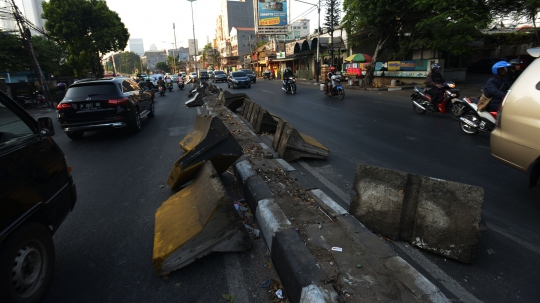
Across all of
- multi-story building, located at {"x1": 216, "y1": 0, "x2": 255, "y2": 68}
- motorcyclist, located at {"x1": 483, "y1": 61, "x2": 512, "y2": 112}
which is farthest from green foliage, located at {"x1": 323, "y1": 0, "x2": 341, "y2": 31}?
multi-story building, located at {"x1": 216, "y1": 0, "x2": 255, "y2": 68}

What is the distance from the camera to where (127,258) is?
3127 millimetres

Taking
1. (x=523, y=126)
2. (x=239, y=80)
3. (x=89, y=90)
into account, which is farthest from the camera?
(x=239, y=80)

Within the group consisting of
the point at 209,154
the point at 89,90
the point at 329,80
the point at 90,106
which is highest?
the point at 89,90

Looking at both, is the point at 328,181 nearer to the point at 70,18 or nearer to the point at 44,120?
the point at 44,120

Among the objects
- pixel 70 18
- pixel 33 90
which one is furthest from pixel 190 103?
pixel 70 18

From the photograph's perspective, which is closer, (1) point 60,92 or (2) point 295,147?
(2) point 295,147

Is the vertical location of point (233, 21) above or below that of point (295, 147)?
above

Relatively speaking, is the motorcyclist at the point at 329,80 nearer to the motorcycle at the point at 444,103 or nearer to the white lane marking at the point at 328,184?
the motorcycle at the point at 444,103

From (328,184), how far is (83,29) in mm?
39655

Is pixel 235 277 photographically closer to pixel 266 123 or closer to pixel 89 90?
pixel 266 123

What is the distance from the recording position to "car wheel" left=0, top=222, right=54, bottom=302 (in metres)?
2.07

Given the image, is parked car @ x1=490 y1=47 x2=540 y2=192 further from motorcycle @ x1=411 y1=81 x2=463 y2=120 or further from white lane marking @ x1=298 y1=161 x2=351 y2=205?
motorcycle @ x1=411 y1=81 x2=463 y2=120

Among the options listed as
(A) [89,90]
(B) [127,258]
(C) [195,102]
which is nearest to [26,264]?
(B) [127,258]

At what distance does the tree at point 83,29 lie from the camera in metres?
32.3
